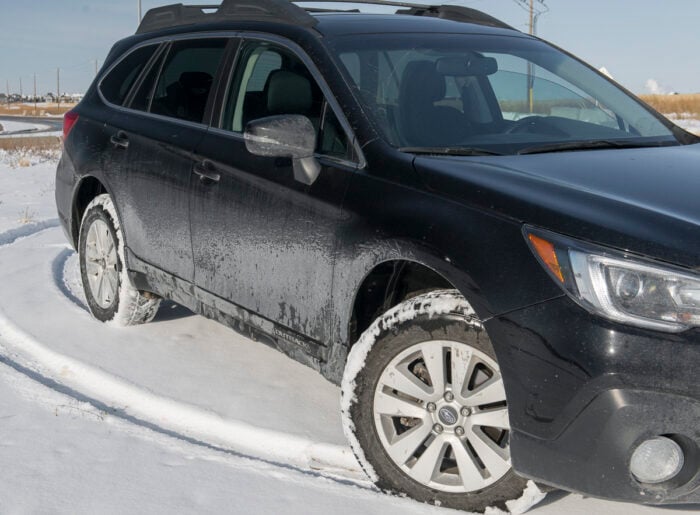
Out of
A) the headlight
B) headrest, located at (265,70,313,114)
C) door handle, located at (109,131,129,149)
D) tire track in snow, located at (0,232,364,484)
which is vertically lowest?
tire track in snow, located at (0,232,364,484)

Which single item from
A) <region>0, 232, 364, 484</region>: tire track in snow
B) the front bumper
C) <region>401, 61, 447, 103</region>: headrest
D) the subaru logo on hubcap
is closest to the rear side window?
<region>0, 232, 364, 484</region>: tire track in snow

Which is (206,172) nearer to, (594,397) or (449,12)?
(449,12)

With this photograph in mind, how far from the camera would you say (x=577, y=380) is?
99.1 inches

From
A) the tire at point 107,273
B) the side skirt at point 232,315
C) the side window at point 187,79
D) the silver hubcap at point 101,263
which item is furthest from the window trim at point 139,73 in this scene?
the side skirt at point 232,315

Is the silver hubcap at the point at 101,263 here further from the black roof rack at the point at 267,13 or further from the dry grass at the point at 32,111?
the dry grass at the point at 32,111

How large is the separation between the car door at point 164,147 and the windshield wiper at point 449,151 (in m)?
1.38

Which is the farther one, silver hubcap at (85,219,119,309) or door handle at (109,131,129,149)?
silver hubcap at (85,219,119,309)

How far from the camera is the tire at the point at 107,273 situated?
5.11 metres

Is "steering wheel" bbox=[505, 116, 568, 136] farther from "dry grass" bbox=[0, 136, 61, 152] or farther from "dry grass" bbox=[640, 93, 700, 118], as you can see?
"dry grass" bbox=[640, 93, 700, 118]

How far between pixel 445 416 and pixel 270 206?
4.01ft

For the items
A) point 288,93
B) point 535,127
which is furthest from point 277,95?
point 535,127

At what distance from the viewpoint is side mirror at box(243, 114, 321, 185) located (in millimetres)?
3477

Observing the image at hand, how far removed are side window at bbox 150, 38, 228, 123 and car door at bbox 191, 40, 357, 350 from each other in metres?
0.21

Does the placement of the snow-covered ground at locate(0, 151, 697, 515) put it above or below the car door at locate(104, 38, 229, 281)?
below
